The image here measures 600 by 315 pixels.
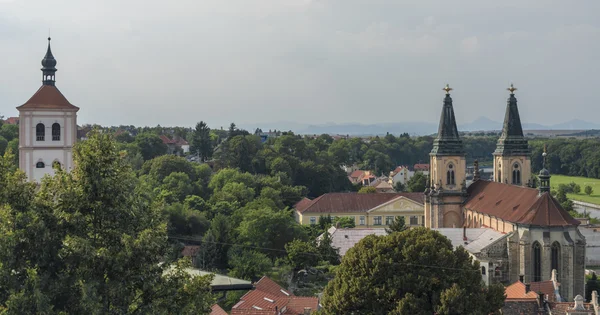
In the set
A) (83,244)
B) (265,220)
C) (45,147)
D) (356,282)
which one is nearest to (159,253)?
(83,244)

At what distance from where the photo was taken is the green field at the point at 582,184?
4303 inches

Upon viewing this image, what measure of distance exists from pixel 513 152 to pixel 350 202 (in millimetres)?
18921

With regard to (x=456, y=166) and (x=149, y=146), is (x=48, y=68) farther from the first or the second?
(x=149, y=146)

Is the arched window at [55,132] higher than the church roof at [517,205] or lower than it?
higher

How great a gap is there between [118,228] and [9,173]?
2514mm

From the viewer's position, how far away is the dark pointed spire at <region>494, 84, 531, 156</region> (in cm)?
5781

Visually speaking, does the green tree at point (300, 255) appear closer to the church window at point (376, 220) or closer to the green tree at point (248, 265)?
the green tree at point (248, 265)

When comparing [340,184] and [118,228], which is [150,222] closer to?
[118,228]

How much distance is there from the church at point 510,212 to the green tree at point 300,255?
10.1 meters

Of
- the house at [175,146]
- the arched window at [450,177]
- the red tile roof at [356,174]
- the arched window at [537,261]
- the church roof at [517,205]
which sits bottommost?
the arched window at [537,261]

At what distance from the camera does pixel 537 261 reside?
42156 mm

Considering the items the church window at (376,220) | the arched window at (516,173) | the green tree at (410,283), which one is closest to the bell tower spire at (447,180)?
the arched window at (516,173)

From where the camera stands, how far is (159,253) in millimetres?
15148

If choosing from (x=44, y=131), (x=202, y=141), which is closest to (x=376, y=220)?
(x=44, y=131)
